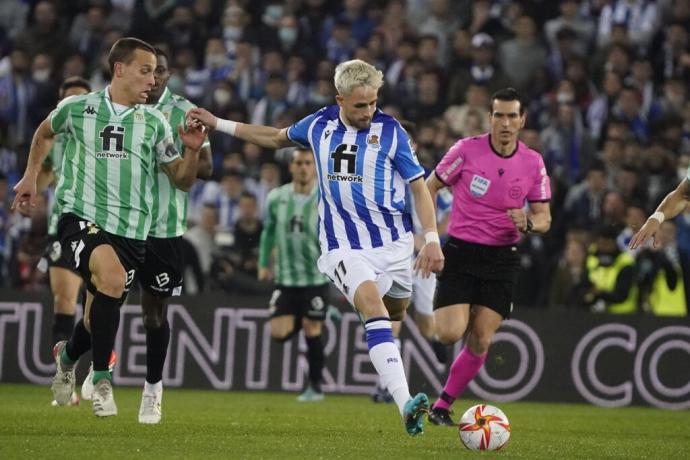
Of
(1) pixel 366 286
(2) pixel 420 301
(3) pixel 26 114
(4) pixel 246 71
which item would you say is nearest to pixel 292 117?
(4) pixel 246 71

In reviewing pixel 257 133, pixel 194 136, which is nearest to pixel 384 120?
pixel 257 133

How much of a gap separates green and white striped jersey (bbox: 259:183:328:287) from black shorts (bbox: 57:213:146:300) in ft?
16.6

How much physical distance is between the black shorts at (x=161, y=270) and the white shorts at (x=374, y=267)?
1.22 m

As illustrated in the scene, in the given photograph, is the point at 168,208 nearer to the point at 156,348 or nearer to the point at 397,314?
the point at 156,348

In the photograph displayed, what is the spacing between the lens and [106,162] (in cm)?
955

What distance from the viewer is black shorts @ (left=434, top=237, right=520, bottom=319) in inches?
429

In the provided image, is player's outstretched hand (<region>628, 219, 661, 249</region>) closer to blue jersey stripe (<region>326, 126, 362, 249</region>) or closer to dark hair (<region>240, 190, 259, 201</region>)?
blue jersey stripe (<region>326, 126, 362, 249</region>)

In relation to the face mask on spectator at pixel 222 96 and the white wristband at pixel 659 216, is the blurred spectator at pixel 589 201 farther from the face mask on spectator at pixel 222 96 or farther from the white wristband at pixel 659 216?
the white wristband at pixel 659 216

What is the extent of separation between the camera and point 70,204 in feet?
31.2

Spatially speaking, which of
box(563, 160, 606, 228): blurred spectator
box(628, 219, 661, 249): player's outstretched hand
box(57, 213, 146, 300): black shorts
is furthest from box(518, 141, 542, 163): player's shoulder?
box(563, 160, 606, 228): blurred spectator

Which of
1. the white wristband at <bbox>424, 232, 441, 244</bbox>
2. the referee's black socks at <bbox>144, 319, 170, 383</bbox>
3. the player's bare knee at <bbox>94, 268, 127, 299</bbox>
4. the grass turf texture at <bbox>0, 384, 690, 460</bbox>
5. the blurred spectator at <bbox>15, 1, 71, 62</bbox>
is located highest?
the blurred spectator at <bbox>15, 1, 71, 62</bbox>

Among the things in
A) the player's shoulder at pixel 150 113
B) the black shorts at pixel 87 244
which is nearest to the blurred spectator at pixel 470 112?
the player's shoulder at pixel 150 113

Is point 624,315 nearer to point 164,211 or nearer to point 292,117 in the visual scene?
point 292,117

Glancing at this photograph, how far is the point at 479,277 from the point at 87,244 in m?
3.16
